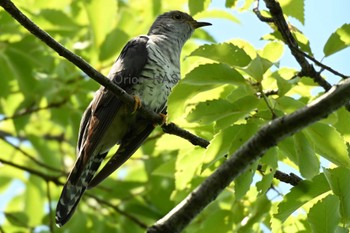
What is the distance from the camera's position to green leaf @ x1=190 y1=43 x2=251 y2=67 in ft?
6.87

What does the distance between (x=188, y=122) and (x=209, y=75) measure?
0.21 m

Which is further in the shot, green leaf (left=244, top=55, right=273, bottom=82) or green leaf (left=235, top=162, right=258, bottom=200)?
green leaf (left=235, top=162, right=258, bottom=200)

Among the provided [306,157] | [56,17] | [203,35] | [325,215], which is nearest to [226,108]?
[306,157]

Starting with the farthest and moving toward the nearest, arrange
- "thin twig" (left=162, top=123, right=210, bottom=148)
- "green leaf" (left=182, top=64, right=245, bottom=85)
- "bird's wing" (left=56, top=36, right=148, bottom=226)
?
"bird's wing" (left=56, top=36, right=148, bottom=226) < "thin twig" (left=162, top=123, right=210, bottom=148) < "green leaf" (left=182, top=64, right=245, bottom=85)

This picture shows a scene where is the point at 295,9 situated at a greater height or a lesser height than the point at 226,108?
greater

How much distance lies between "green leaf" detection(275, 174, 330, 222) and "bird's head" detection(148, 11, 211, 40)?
8.83ft

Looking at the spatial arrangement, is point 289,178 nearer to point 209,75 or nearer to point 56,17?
point 209,75

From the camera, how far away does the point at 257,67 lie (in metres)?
2.05

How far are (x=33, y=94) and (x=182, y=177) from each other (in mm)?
1732

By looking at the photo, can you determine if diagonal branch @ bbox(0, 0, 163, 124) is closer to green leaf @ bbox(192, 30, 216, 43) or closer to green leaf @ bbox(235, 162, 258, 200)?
green leaf @ bbox(235, 162, 258, 200)

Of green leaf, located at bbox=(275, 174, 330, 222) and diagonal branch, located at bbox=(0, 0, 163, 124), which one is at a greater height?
diagonal branch, located at bbox=(0, 0, 163, 124)

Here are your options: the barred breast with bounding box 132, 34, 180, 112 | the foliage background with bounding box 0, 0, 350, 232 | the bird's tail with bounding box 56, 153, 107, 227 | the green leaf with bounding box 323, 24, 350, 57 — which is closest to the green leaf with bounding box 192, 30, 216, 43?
the foliage background with bounding box 0, 0, 350, 232

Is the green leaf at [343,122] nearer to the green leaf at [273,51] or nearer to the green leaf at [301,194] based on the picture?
the green leaf at [301,194]

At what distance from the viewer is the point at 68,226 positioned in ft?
15.3
